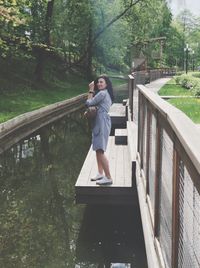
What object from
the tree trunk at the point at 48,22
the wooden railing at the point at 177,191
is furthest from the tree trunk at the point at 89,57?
the wooden railing at the point at 177,191

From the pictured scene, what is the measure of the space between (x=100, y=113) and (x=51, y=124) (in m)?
15.2

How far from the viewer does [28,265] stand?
7.45 m

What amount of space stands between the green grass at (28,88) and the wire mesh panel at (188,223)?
16386 mm

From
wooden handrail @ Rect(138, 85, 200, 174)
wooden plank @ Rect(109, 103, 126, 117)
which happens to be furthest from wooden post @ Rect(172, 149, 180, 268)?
wooden plank @ Rect(109, 103, 126, 117)

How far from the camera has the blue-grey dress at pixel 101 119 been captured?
8.12 meters

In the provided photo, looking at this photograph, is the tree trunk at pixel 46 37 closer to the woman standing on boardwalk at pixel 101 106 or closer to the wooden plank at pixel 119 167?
the wooden plank at pixel 119 167

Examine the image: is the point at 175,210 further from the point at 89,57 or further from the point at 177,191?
the point at 89,57

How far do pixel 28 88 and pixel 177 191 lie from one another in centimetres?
3011

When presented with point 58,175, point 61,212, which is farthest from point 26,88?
point 61,212

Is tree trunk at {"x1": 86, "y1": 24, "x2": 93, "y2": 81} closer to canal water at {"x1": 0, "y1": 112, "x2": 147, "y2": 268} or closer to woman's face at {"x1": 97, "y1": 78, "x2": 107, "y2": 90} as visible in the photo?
canal water at {"x1": 0, "y1": 112, "x2": 147, "y2": 268}

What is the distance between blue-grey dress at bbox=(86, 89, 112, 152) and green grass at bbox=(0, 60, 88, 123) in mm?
11799

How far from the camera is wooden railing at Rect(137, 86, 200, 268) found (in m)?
2.98

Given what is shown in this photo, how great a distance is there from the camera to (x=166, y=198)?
468 centimetres

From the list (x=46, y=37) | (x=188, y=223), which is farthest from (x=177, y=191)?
(x=46, y=37)
